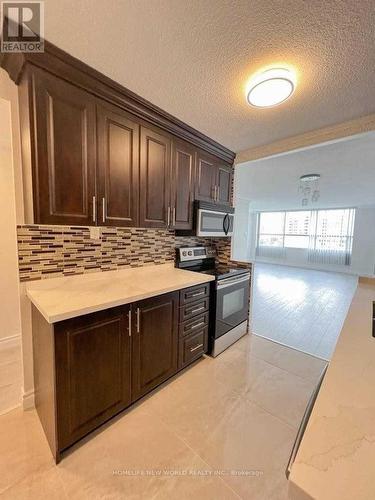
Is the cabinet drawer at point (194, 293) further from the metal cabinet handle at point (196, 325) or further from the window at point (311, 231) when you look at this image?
the window at point (311, 231)

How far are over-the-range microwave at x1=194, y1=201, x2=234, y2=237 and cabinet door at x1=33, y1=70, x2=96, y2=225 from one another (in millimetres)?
1107

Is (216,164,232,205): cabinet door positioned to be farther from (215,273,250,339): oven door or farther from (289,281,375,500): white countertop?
(289,281,375,500): white countertop

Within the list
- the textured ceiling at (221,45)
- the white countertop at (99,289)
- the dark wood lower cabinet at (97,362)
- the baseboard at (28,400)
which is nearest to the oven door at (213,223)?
the white countertop at (99,289)

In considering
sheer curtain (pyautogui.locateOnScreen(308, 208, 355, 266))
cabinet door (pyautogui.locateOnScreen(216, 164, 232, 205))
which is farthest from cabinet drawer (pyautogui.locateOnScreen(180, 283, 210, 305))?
sheer curtain (pyautogui.locateOnScreen(308, 208, 355, 266))

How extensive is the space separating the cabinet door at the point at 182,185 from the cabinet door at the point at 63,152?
793mm

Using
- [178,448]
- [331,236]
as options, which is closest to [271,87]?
[178,448]

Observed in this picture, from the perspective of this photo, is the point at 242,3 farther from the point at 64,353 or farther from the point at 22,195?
the point at 64,353

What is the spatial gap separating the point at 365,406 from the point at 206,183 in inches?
88.2

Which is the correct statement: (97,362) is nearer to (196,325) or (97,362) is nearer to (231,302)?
(196,325)

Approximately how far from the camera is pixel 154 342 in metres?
1.72

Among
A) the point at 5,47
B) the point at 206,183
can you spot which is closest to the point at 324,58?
the point at 206,183

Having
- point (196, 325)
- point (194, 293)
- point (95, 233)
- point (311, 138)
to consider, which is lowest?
point (196, 325)

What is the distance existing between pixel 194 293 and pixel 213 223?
88 cm

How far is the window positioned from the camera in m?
7.54
